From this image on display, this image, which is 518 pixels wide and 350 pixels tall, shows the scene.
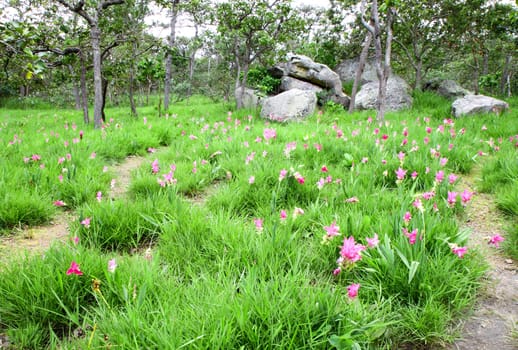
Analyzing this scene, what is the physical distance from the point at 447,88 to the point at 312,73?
615 cm

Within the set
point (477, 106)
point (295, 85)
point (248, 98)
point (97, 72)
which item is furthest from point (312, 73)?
point (97, 72)

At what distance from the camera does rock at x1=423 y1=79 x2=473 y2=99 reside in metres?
14.1

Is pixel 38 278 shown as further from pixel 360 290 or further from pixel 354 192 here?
pixel 354 192

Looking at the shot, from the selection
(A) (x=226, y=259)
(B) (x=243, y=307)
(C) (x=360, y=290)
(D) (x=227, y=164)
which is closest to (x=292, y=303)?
(B) (x=243, y=307)

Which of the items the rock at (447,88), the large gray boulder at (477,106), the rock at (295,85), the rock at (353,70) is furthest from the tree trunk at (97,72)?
the rock at (447,88)

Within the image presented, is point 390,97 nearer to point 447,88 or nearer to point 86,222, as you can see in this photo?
point 447,88

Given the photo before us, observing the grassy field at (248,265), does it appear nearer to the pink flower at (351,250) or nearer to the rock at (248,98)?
the pink flower at (351,250)

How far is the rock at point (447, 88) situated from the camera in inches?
553

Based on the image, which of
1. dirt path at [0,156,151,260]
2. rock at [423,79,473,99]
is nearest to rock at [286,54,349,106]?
rock at [423,79,473,99]

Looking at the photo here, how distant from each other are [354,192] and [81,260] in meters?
2.15

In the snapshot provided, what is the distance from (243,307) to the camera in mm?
1380

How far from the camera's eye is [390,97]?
13.0 meters

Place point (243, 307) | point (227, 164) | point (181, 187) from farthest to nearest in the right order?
point (227, 164), point (181, 187), point (243, 307)

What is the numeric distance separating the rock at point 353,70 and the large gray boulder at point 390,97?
145 inches
